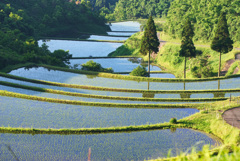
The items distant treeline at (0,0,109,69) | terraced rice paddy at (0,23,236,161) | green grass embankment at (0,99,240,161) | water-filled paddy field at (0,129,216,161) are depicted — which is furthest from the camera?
distant treeline at (0,0,109,69)

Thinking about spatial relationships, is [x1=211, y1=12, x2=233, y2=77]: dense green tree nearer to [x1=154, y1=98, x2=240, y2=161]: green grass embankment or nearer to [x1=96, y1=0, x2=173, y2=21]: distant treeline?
[x1=154, y1=98, x2=240, y2=161]: green grass embankment

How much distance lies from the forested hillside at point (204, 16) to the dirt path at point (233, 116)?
146 ft

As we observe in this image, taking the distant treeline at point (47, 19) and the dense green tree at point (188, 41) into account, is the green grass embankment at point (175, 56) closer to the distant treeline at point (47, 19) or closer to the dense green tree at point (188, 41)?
the dense green tree at point (188, 41)

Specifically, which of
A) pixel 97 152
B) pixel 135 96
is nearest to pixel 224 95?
pixel 135 96

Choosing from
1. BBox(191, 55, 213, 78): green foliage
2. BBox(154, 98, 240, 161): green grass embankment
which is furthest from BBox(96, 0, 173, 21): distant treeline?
BBox(154, 98, 240, 161): green grass embankment

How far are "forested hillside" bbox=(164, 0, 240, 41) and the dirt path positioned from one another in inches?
1753

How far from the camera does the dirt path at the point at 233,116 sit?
3006 cm

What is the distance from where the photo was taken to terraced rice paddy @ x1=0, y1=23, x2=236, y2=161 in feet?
81.8

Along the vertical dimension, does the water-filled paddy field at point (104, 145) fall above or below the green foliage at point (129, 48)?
below

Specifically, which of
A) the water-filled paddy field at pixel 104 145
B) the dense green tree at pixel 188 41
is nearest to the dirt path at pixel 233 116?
the water-filled paddy field at pixel 104 145

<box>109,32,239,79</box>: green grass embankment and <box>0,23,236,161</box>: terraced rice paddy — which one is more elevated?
<box>109,32,239,79</box>: green grass embankment

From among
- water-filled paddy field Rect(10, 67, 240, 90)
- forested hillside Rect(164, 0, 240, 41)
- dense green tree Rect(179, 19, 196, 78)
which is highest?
forested hillside Rect(164, 0, 240, 41)

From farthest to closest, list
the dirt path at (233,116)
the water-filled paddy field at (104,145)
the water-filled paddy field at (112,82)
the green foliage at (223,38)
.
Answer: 1. the green foliage at (223,38)
2. the water-filled paddy field at (112,82)
3. the dirt path at (233,116)
4. the water-filled paddy field at (104,145)

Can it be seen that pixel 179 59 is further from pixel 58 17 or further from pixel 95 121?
pixel 58 17
